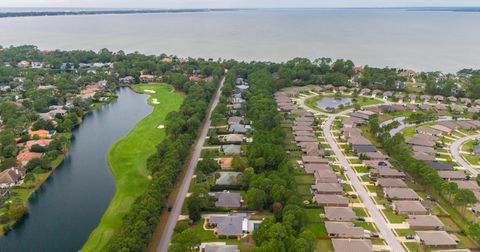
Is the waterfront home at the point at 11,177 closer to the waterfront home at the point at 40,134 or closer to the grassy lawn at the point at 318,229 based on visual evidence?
the waterfront home at the point at 40,134

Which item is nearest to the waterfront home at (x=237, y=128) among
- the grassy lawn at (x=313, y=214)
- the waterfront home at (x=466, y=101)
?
the grassy lawn at (x=313, y=214)

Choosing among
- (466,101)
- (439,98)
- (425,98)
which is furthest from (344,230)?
(466,101)

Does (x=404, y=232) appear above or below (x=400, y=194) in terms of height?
below

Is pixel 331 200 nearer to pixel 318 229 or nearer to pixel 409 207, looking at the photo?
pixel 318 229

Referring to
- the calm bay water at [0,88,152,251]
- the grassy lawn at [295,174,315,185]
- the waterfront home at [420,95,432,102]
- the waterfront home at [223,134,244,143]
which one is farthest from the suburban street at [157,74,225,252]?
the waterfront home at [420,95,432,102]

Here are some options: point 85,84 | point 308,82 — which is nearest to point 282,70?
point 308,82

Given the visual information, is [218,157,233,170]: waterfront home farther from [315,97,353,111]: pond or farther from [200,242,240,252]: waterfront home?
[315,97,353,111]: pond
